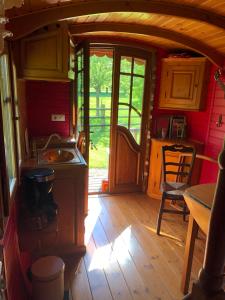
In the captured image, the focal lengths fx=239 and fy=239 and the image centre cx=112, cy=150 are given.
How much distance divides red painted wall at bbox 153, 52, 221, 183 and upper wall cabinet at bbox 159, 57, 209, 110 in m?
0.11

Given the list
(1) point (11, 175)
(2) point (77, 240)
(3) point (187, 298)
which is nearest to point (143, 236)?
(2) point (77, 240)

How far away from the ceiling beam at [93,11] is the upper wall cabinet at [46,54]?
0.18 metres

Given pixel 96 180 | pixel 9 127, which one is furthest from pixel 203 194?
pixel 96 180

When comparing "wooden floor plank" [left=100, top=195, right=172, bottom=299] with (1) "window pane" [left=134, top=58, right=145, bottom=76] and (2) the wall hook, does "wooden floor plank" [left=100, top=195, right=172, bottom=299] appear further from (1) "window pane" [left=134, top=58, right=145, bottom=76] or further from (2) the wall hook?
(1) "window pane" [left=134, top=58, right=145, bottom=76]

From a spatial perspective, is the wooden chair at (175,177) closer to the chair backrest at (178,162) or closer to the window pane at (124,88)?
the chair backrest at (178,162)

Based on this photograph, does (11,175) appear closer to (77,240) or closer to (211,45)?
(77,240)

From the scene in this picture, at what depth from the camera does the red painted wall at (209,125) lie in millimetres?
3061

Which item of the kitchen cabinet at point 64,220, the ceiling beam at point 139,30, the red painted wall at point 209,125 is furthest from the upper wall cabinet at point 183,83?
the kitchen cabinet at point 64,220

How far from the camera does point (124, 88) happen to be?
348 centimetres

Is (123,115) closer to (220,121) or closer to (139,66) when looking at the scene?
(139,66)

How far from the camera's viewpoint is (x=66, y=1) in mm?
1817

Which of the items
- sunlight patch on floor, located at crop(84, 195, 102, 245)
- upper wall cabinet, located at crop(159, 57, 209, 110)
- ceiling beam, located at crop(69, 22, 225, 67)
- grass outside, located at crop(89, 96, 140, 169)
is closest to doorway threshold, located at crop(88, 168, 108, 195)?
sunlight patch on floor, located at crop(84, 195, 102, 245)

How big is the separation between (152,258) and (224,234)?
2.13m

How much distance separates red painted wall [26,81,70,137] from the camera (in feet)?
9.71
